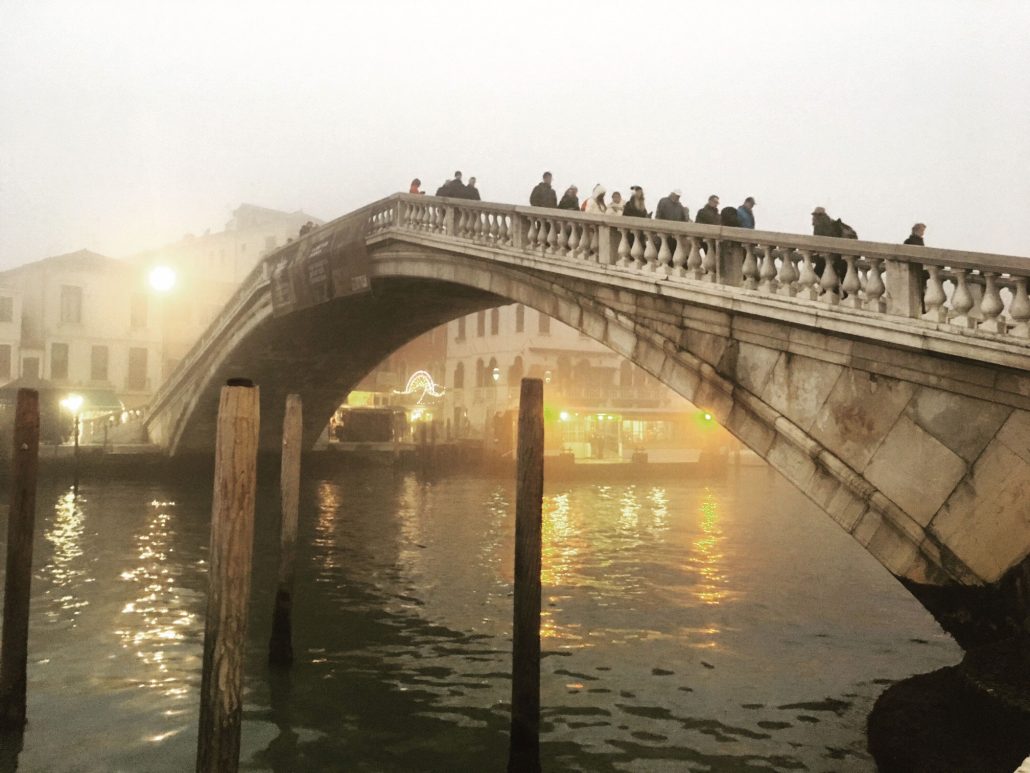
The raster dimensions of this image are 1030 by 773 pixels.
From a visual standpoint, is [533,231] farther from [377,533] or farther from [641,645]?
[377,533]

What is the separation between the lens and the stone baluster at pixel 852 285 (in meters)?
5.75

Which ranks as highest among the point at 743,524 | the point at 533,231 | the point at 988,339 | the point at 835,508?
the point at 533,231

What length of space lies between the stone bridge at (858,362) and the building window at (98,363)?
27653 mm

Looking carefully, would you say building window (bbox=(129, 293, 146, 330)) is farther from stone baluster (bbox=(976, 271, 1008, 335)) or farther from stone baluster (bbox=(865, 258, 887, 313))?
stone baluster (bbox=(976, 271, 1008, 335))

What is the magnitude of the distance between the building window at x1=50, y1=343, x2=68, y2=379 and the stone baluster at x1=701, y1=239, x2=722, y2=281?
31319 mm

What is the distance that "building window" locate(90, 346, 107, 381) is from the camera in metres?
32.5

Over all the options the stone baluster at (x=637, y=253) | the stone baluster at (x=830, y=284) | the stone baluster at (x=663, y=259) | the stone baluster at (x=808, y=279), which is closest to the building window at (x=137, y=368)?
the stone baluster at (x=637, y=253)

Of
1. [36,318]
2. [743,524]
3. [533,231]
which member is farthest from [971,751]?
[36,318]

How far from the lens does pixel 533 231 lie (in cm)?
1015

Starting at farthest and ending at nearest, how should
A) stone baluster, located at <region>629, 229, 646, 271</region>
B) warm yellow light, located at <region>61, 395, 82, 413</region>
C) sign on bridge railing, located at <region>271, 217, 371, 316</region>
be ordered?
warm yellow light, located at <region>61, 395, 82, 413</region> → sign on bridge railing, located at <region>271, 217, 371, 316</region> → stone baluster, located at <region>629, 229, 646, 271</region>

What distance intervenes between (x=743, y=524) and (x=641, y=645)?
1095 cm

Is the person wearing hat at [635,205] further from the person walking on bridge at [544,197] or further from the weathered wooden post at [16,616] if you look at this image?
the weathered wooden post at [16,616]

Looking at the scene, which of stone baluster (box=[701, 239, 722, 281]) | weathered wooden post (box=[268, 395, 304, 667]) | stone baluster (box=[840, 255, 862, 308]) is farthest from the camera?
weathered wooden post (box=[268, 395, 304, 667])

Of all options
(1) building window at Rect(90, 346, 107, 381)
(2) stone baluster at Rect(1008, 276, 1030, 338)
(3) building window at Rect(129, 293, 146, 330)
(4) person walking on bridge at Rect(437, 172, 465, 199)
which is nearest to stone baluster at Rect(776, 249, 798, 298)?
(2) stone baluster at Rect(1008, 276, 1030, 338)
